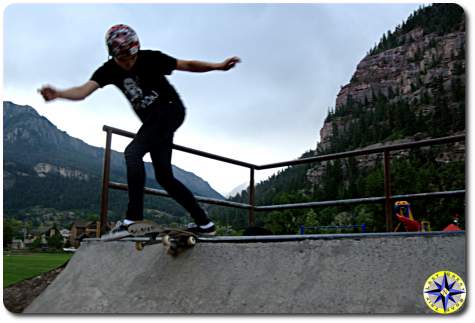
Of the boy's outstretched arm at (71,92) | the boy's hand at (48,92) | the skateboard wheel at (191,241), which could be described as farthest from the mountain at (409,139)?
the boy's hand at (48,92)

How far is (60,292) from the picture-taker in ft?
8.69

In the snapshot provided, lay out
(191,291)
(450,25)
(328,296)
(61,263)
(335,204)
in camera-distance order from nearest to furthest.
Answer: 1. (328,296)
2. (191,291)
3. (450,25)
4. (61,263)
5. (335,204)

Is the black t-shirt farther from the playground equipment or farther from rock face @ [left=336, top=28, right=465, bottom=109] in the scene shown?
the playground equipment

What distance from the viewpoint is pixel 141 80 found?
2533 millimetres

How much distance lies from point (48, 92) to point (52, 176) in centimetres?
245

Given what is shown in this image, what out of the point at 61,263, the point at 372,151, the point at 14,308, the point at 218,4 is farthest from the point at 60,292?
the point at 372,151

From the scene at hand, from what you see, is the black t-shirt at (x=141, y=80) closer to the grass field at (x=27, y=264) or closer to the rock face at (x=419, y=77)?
the grass field at (x=27, y=264)

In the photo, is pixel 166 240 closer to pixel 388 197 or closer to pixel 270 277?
pixel 270 277

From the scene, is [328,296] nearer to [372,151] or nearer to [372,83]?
[372,151]

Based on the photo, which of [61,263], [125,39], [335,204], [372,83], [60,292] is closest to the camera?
[125,39]

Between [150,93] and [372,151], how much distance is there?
5.55ft

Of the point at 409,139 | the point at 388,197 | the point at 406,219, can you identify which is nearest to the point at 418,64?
the point at 409,139

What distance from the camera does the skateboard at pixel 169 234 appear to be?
238cm

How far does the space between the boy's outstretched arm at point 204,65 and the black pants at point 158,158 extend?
224 millimetres
